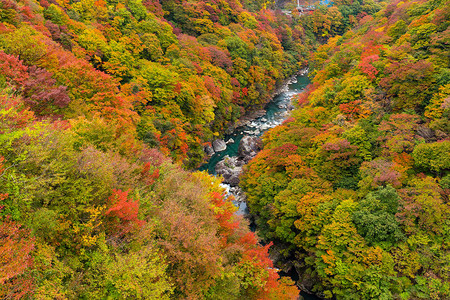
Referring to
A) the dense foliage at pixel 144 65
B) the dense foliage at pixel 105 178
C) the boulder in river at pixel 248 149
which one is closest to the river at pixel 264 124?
the boulder in river at pixel 248 149

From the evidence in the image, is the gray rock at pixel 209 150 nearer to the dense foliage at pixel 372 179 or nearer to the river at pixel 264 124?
the river at pixel 264 124

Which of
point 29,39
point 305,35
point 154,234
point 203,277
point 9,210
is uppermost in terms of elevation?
point 305,35

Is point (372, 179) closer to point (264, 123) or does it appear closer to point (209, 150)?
point (209, 150)

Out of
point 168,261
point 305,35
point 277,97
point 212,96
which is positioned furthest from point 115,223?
point 305,35

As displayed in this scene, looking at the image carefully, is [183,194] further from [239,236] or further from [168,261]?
[239,236]

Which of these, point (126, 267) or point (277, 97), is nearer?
point (126, 267)

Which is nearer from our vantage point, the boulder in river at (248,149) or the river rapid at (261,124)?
the river rapid at (261,124)
